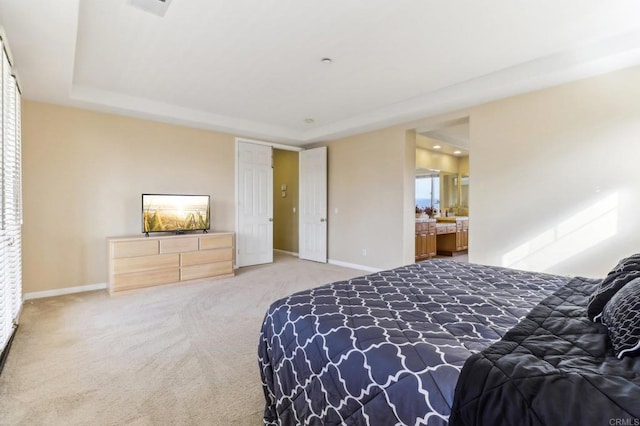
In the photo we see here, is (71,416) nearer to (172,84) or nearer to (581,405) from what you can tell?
(581,405)

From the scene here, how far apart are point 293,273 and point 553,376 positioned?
4.73m

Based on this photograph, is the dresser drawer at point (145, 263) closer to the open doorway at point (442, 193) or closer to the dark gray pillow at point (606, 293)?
the open doorway at point (442, 193)

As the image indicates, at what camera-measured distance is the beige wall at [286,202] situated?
765cm

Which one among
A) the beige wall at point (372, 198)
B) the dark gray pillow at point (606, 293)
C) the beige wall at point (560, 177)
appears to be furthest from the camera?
the beige wall at point (372, 198)

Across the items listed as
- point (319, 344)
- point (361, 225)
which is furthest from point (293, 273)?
point (319, 344)

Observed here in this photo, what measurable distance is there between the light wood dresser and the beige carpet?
30 cm

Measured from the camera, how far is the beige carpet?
1825 mm

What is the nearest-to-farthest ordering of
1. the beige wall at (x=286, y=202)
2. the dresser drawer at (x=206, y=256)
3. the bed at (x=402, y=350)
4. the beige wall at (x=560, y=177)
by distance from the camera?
the bed at (x=402, y=350), the beige wall at (x=560, y=177), the dresser drawer at (x=206, y=256), the beige wall at (x=286, y=202)

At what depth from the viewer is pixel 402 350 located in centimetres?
114

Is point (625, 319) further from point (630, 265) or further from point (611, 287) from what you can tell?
point (630, 265)

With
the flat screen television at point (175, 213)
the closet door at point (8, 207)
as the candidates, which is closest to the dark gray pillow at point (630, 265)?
the closet door at point (8, 207)

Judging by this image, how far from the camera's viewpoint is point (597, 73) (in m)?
3.26

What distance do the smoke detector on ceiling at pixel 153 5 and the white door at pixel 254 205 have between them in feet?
11.6

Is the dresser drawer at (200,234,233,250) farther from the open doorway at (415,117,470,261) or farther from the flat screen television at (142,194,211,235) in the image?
the open doorway at (415,117,470,261)
